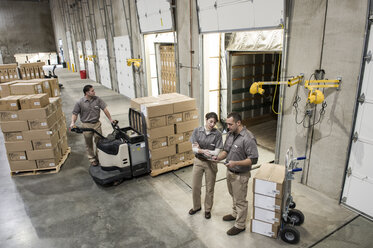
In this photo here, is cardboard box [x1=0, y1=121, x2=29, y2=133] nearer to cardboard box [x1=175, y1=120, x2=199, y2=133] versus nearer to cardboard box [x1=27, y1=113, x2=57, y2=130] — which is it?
cardboard box [x1=27, y1=113, x2=57, y2=130]

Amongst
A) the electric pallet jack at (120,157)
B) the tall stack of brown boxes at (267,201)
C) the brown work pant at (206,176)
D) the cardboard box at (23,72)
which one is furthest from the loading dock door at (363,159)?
the cardboard box at (23,72)

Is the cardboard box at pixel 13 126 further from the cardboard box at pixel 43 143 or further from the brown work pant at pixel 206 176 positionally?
the brown work pant at pixel 206 176

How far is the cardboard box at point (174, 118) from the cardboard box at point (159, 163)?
93 centimetres

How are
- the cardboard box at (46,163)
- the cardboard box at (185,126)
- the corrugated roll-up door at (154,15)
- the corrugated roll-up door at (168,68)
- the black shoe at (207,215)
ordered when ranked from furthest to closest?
the corrugated roll-up door at (168,68) → the corrugated roll-up door at (154,15) → the cardboard box at (46,163) → the cardboard box at (185,126) → the black shoe at (207,215)

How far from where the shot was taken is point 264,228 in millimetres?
4016

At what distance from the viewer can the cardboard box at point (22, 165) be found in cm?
631

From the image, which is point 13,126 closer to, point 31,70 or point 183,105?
point 183,105

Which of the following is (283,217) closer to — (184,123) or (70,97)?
(184,123)

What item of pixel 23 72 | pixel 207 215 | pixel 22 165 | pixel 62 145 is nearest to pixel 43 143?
pixel 22 165

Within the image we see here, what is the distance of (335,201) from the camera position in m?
4.85

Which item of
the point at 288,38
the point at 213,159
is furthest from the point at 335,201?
the point at 288,38

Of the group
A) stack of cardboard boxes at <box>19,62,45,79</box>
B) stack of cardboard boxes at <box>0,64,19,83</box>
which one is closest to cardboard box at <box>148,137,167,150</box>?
stack of cardboard boxes at <box>19,62,45,79</box>

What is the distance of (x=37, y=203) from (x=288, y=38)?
6071 millimetres

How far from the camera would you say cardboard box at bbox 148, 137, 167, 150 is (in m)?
5.86
